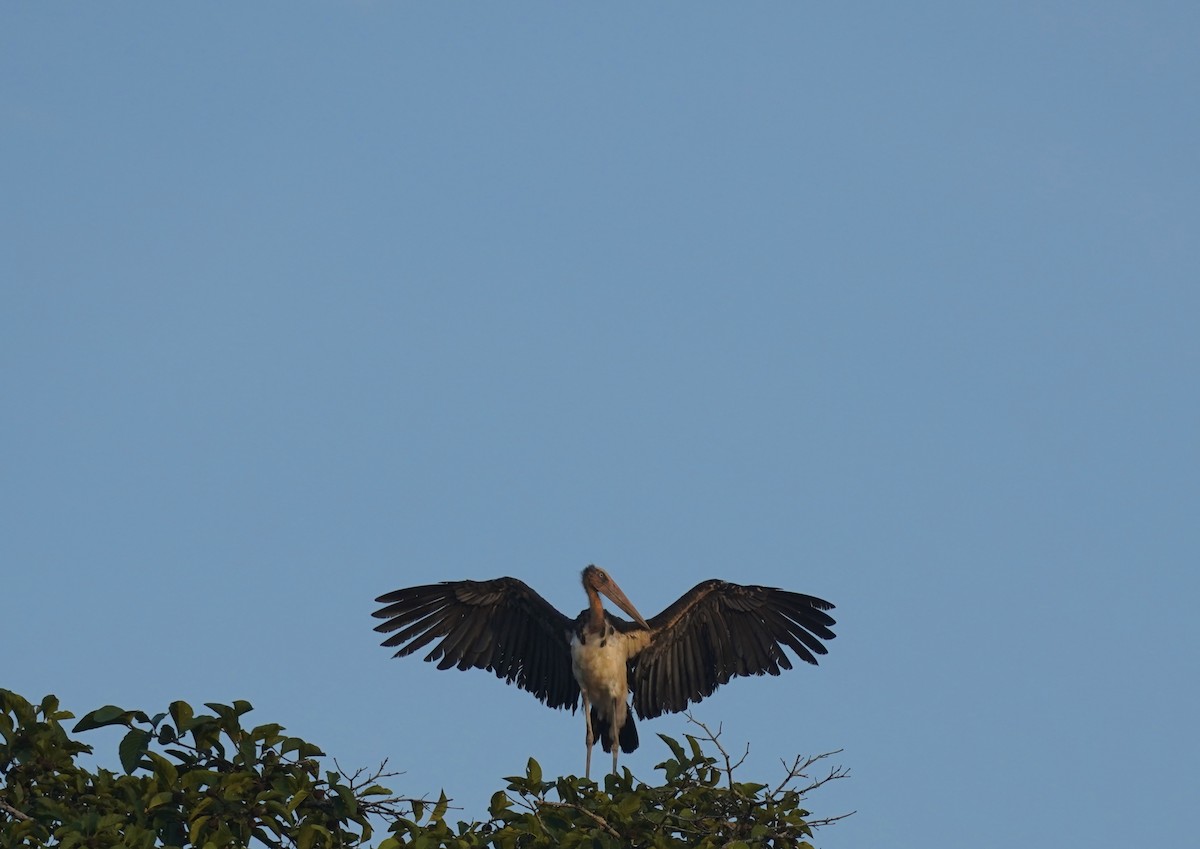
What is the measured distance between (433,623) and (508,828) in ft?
20.8

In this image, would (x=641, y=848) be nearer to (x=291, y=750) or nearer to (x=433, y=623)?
(x=291, y=750)

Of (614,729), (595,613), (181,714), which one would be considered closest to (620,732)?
(614,729)

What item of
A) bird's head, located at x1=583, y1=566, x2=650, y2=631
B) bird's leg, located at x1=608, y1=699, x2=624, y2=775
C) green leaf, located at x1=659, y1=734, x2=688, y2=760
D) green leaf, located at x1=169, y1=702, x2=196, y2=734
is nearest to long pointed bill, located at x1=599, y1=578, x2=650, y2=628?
bird's head, located at x1=583, y1=566, x2=650, y2=631

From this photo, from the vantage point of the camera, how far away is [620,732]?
15.2m

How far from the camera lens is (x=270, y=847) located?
8156mm

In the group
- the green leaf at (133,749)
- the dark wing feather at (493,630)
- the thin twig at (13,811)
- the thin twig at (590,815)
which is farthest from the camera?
the dark wing feather at (493,630)

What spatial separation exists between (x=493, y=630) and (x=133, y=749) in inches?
277

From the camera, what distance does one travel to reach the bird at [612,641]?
14.8 meters

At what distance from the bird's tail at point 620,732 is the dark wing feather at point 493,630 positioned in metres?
0.29

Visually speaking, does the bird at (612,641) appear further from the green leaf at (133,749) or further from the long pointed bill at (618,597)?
the green leaf at (133,749)

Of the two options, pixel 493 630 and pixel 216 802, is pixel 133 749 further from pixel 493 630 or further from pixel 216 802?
pixel 493 630

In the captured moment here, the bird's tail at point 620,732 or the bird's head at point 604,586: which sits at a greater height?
the bird's head at point 604,586

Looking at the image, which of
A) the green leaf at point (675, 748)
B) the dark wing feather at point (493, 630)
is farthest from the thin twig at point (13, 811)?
the dark wing feather at point (493, 630)

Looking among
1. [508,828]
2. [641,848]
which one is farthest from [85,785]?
[641,848]
